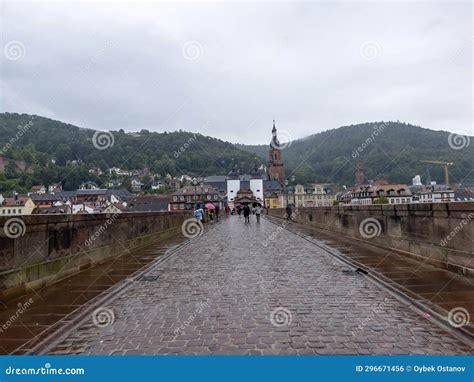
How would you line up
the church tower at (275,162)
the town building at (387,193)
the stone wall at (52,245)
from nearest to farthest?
the stone wall at (52,245)
the town building at (387,193)
the church tower at (275,162)

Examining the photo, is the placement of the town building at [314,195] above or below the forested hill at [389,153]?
below

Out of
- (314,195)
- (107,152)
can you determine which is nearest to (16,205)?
(107,152)

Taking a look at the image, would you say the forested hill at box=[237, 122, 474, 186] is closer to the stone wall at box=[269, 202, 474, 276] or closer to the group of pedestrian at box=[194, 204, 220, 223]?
the group of pedestrian at box=[194, 204, 220, 223]

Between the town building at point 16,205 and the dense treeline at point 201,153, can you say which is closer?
the dense treeline at point 201,153

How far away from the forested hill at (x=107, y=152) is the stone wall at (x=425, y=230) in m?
30.7

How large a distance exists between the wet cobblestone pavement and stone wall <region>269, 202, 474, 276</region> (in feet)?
5.85

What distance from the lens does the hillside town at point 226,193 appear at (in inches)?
3285

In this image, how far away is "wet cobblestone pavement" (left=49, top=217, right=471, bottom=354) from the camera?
4121mm

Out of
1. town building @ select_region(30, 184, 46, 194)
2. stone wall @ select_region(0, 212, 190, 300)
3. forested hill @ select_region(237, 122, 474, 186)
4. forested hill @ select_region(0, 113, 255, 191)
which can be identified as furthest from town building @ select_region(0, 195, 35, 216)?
stone wall @ select_region(0, 212, 190, 300)

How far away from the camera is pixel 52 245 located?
298 inches

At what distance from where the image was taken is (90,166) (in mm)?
104062

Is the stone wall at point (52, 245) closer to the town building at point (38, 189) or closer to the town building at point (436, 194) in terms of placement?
the town building at point (436, 194)

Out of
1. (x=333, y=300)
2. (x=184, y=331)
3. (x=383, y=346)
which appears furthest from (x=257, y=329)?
(x=333, y=300)

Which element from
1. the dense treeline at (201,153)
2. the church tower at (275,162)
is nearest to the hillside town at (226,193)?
the church tower at (275,162)
